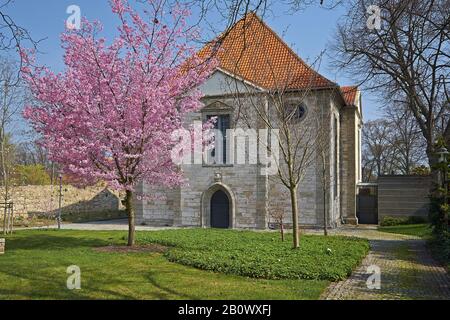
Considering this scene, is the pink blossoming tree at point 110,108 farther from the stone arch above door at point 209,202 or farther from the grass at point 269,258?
the stone arch above door at point 209,202

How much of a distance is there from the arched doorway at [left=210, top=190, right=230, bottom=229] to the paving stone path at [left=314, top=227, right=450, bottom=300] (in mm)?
11643

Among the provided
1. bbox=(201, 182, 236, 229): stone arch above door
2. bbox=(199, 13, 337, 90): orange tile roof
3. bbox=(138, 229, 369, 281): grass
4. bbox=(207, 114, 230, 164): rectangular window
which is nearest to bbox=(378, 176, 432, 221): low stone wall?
bbox=(199, 13, 337, 90): orange tile roof

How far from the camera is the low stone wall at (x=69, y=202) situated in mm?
31766

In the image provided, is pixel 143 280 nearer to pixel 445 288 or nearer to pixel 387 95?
pixel 445 288

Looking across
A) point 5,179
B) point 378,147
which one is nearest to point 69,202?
point 5,179

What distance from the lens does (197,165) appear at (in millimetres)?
26922

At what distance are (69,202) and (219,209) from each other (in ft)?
48.9

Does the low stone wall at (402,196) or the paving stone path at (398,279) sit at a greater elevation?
the low stone wall at (402,196)

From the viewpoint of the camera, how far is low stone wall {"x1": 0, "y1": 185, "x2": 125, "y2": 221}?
31.8m

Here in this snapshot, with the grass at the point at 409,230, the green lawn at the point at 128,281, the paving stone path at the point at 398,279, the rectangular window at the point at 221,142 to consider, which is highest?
the rectangular window at the point at 221,142

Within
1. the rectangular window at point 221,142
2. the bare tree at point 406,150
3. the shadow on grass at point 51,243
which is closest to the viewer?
the shadow on grass at point 51,243

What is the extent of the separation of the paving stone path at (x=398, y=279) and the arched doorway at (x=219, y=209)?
11643 millimetres

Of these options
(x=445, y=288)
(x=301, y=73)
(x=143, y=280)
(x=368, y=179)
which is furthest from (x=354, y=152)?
(x=368, y=179)

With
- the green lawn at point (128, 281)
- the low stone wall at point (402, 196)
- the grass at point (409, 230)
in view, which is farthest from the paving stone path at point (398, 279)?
the low stone wall at point (402, 196)
